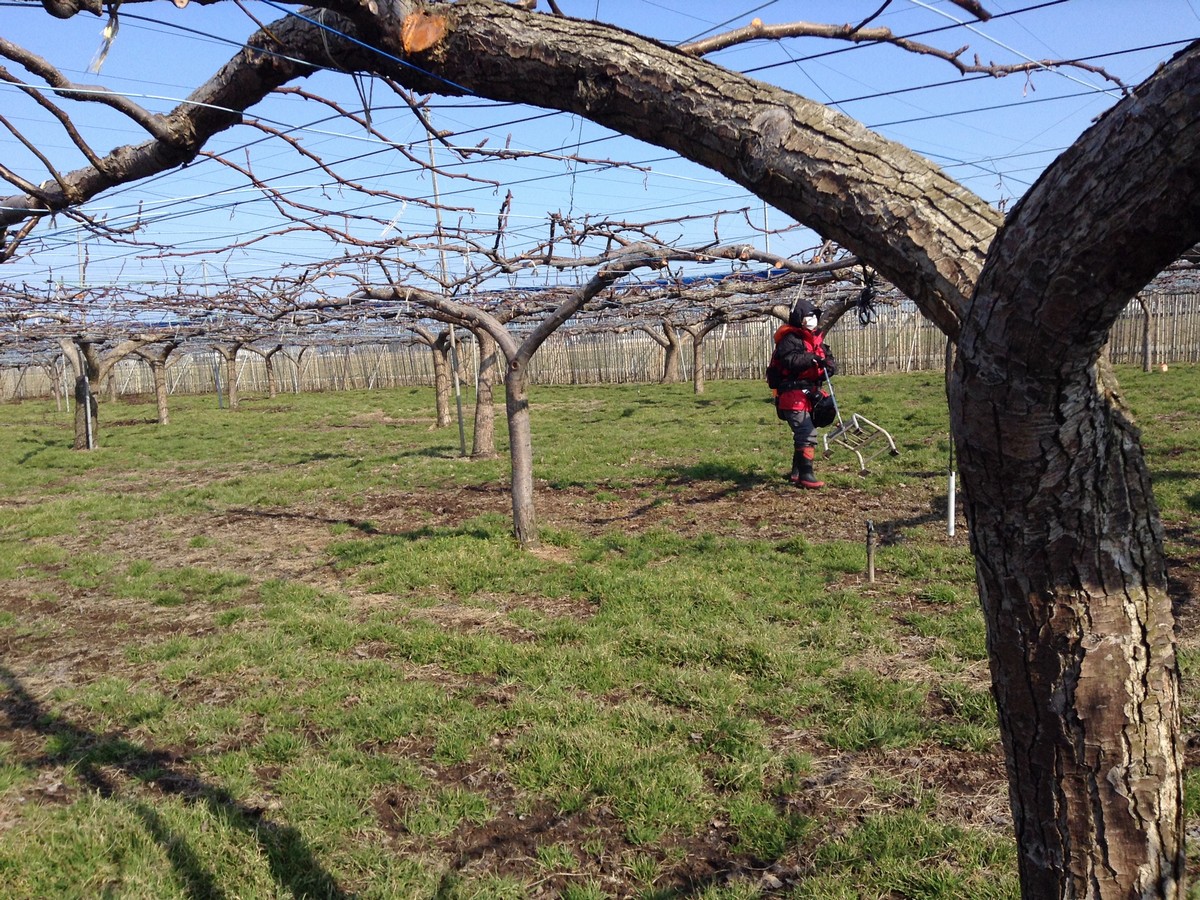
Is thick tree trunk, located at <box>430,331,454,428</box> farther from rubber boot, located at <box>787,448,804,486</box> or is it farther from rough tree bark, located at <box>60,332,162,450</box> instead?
rubber boot, located at <box>787,448,804,486</box>

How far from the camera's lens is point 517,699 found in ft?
14.4

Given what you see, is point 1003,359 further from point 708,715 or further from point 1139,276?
point 708,715

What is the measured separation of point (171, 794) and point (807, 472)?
6925mm

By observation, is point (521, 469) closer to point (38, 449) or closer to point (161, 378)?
point (38, 449)

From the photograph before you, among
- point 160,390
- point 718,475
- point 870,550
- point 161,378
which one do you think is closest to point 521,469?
point 870,550

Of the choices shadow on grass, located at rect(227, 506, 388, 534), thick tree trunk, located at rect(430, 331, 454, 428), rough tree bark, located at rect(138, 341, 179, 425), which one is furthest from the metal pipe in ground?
rough tree bark, located at rect(138, 341, 179, 425)

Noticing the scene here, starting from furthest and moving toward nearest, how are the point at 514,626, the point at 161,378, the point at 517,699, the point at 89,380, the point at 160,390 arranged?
the point at 161,378
the point at 160,390
the point at 89,380
the point at 514,626
the point at 517,699

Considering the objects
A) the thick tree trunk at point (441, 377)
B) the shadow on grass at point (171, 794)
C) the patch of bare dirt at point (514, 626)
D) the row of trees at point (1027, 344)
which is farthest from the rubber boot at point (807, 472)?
the thick tree trunk at point (441, 377)

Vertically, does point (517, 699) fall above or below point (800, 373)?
below

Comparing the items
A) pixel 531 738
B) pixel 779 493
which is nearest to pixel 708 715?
pixel 531 738

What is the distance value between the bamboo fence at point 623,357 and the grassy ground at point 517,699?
12.4 metres

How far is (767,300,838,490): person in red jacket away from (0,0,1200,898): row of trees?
694cm

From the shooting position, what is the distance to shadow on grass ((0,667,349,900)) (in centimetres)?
306

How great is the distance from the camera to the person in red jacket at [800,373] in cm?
864
